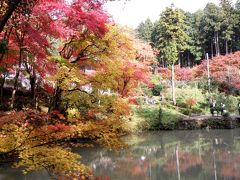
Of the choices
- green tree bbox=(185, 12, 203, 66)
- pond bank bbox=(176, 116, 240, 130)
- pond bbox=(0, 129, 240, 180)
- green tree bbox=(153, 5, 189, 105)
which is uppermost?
green tree bbox=(185, 12, 203, 66)

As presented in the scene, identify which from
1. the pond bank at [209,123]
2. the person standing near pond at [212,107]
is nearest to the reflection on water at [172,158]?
the pond bank at [209,123]

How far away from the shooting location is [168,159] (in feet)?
41.2

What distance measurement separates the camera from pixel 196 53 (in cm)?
4000

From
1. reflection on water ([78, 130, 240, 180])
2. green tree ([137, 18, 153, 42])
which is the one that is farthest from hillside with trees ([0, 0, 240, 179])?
green tree ([137, 18, 153, 42])

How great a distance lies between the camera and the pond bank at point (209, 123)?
19906 mm

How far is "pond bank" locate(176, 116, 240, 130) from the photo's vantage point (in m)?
19.9

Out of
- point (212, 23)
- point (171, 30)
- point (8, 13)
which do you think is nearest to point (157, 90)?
point (171, 30)

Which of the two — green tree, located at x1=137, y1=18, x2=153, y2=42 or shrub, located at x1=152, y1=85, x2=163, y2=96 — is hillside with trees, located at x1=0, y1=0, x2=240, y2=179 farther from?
green tree, located at x1=137, y1=18, x2=153, y2=42

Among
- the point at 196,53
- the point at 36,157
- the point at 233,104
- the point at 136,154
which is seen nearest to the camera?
the point at 36,157

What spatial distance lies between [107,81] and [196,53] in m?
31.6

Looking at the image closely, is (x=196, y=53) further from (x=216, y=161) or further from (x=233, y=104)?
(x=216, y=161)

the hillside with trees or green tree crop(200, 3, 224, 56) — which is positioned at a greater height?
green tree crop(200, 3, 224, 56)

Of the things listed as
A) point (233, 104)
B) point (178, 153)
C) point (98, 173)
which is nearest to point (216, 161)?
point (178, 153)

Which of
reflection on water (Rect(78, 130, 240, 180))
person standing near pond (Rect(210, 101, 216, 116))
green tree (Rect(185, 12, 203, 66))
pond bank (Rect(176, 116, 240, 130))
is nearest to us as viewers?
reflection on water (Rect(78, 130, 240, 180))
